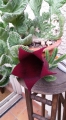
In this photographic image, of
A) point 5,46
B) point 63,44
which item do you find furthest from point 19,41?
point 63,44

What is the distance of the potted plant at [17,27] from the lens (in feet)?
1.43

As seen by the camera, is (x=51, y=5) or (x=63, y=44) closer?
(x=51, y=5)

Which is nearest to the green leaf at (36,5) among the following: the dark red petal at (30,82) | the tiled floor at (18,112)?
the dark red petal at (30,82)

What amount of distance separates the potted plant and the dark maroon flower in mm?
30

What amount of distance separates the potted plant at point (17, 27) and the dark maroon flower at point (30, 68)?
1.2 inches

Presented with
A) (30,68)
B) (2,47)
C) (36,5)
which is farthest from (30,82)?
(36,5)

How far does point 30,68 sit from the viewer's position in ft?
1.33

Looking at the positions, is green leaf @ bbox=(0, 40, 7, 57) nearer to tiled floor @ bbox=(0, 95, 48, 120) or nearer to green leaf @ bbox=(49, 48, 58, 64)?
green leaf @ bbox=(49, 48, 58, 64)

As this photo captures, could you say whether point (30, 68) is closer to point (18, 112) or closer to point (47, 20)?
point (47, 20)

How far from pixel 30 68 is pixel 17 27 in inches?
7.0

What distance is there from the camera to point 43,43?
1.74 ft

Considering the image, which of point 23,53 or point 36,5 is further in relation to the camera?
point 36,5

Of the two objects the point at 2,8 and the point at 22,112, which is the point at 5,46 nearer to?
the point at 2,8

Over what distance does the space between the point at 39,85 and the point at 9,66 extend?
0.13 m
